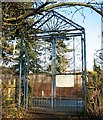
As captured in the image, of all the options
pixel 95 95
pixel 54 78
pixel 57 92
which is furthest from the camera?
pixel 57 92

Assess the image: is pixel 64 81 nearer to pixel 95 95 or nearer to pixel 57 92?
pixel 57 92

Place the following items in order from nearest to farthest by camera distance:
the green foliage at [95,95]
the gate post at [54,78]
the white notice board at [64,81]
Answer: the green foliage at [95,95]
the gate post at [54,78]
the white notice board at [64,81]

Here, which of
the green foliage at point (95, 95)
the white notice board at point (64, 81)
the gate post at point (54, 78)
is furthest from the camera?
the white notice board at point (64, 81)

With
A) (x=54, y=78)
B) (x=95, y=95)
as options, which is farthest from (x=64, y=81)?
(x=95, y=95)

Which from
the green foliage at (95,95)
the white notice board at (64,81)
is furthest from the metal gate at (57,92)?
the green foliage at (95,95)

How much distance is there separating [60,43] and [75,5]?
290 centimetres

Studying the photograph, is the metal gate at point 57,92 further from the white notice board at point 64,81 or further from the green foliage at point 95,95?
the green foliage at point 95,95

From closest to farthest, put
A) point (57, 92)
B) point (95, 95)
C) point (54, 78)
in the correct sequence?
point (95, 95), point (54, 78), point (57, 92)

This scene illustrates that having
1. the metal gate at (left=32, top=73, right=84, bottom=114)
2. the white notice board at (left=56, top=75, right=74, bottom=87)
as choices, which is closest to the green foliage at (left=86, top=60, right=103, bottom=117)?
the metal gate at (left=32, top=73, right=84, bottom=114)

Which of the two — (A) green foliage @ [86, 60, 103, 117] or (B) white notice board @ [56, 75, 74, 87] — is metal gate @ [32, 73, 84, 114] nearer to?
(B) white notice board @ [56, 75, 74, 87]

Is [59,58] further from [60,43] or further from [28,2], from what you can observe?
[28,2]

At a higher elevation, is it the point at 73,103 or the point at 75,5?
the point at 75,5

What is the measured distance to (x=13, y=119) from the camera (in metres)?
3.65

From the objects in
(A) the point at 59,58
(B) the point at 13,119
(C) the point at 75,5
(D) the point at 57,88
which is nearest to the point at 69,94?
(D) the point at 57,88
